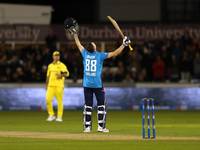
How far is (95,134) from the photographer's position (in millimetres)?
16766

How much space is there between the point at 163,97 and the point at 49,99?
7879mm

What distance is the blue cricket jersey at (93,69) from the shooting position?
A: 673 inches

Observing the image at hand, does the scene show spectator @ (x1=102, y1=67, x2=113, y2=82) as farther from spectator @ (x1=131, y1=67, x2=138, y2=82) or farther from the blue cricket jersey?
the blue cricket jersey

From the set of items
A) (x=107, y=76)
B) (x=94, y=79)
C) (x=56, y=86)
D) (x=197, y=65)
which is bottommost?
(x=107, y=76)

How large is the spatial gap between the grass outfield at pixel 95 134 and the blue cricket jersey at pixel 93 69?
1306 mm

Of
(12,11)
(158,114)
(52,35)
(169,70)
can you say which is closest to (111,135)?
(158,114)

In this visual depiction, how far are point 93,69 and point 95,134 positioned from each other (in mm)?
1712

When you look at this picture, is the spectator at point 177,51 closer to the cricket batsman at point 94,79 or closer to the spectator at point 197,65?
the spectator at point 197,65

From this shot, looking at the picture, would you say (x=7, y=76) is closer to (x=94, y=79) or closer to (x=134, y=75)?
(x=134, y=75)

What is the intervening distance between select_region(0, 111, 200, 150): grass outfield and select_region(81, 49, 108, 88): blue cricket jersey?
1306 millimetres

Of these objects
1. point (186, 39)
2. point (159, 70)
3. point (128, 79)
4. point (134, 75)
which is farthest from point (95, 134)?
point (186, 39)

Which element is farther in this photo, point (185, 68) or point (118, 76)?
point (185, 68)

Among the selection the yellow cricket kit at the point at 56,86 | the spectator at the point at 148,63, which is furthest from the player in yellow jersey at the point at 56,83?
the spectator at the point at 148,63

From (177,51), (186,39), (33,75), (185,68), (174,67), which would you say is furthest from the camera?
(186,39)
